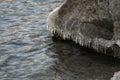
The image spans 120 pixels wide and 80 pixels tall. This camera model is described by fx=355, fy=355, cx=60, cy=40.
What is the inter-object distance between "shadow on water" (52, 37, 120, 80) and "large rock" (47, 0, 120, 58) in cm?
22

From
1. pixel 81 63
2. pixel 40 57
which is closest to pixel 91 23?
pixel 81 63

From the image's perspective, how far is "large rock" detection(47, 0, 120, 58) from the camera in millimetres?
9773

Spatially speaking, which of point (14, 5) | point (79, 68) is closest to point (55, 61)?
point (79, 68)

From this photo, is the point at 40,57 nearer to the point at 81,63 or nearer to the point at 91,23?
the point at 81,63

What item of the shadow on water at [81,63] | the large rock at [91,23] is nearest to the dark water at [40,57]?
the shadow on water at [81,63]

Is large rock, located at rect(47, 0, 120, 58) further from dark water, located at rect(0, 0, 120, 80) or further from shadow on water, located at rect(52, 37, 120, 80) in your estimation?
dark water, located at rect(0, 0, 120, 80)

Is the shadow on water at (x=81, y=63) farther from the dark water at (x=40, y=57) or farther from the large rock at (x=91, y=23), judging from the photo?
the large rock at (x=91, y=23)

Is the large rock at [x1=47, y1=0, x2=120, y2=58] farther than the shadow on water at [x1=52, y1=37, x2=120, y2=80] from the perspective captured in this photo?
Yes

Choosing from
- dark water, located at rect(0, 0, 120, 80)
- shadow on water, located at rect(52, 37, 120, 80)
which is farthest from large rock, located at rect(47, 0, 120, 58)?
dark water, located at rect(0, 0, 120, 80)

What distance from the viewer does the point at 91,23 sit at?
Result: 10.3 meters

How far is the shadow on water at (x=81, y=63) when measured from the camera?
30.0ft

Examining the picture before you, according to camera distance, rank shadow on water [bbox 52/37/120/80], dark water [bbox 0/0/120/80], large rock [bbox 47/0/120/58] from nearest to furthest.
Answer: shadow on water [bbox 52/37/120/80], dark water [bbox 0/0/120/80], large rock [bbox 47/0/120/58]

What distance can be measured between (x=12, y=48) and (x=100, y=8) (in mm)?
2943

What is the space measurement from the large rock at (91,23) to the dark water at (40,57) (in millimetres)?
332
